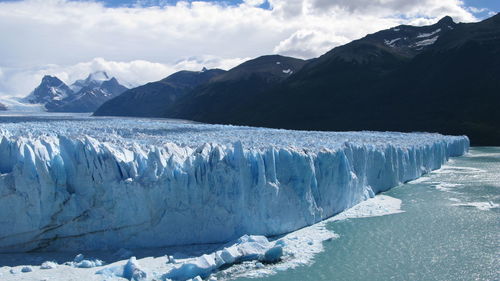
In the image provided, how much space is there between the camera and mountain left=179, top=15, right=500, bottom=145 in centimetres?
5644

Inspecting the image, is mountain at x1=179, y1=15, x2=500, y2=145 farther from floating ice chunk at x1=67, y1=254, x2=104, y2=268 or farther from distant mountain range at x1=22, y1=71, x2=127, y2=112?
distant mountain range at x1=22, y1=71, x2=127, y2=112

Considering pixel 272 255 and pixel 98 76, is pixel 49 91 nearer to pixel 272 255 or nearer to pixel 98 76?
pixel 98 76

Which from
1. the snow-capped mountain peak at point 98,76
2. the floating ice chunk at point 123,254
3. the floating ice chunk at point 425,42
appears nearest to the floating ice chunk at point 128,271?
the floating ice chunk at point 123,254

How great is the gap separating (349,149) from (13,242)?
40.7ft

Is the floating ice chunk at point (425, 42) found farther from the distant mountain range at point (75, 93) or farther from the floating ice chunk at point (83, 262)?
the distant mountain range at point (75, 93)

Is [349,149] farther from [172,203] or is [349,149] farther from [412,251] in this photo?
[172,203]

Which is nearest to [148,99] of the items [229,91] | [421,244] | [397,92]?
[229,91]

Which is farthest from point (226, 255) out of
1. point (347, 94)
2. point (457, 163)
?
point (347, 94)

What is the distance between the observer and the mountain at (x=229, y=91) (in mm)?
90125

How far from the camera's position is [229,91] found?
9638cm

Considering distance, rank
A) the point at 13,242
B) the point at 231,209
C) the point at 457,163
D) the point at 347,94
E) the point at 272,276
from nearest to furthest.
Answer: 1. the point at 272,276
2. the point at 13,242
3. the point at 231,209
4. the point at 457,163
5. the point at 347,94

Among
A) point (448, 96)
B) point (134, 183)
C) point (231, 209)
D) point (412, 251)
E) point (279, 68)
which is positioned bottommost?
point (412, 251)

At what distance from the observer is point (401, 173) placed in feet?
77.0

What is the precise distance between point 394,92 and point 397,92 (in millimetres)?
498
